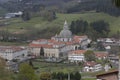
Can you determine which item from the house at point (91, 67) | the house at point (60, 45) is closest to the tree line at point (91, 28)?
the house at point (60, 45)

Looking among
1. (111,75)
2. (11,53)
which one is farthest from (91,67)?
(111,75)

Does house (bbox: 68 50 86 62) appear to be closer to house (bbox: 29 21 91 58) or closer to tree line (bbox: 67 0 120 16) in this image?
house (bbox: 29 21 91 58)

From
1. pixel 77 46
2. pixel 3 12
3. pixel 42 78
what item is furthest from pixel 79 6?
pixel 42 78

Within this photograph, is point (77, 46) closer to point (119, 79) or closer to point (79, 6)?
point (79, 6)

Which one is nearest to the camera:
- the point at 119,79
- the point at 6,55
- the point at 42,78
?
the point at 119,79

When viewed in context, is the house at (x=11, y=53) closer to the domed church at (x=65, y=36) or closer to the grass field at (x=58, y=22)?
the domed church at (x=65, y=36)

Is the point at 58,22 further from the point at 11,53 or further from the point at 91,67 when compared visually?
the point at 91,67
